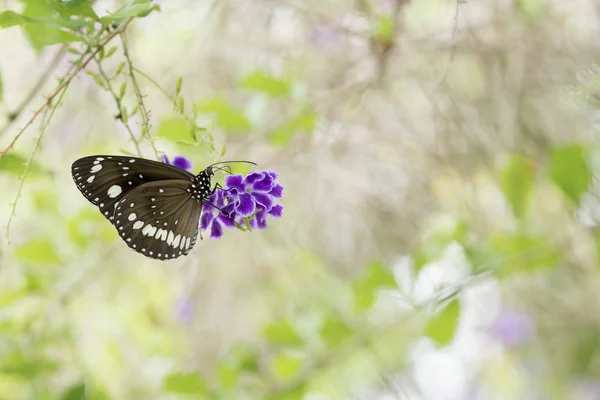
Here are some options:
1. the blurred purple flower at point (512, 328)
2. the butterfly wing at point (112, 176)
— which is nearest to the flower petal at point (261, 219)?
the butterfly wing at point (112, 176)

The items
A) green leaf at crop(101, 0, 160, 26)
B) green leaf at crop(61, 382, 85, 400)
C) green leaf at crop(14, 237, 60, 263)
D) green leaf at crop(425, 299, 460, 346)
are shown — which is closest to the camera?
green leaf at crop(101, 0, 160, 26)

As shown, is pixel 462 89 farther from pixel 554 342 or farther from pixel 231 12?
pixel 554 342

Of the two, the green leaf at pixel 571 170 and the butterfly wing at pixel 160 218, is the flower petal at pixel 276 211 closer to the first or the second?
the butterfly wing at pixel 160 218

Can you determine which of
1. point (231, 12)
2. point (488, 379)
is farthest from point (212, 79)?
point (488, 379)

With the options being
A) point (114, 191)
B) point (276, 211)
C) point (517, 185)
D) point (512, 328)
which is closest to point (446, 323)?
point (517, 185)

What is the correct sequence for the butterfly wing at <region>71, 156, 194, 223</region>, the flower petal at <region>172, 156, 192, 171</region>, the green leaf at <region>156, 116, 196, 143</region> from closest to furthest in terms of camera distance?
the butterfly wing at <region>71, 156, 194, 223</region> < the flower petal at <region>172, 156, 192, 171</region> < the green leaf at <region>156, 116, 196, 143</region>

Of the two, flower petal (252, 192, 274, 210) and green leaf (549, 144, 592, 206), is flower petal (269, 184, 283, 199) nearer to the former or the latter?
flower petal (252, 192, 274, 210)

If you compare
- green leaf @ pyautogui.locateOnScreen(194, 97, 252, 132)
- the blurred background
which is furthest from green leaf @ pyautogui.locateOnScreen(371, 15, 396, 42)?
green leaf @ pyautogui.locateOnScreen(194, 97, 252, 132)
